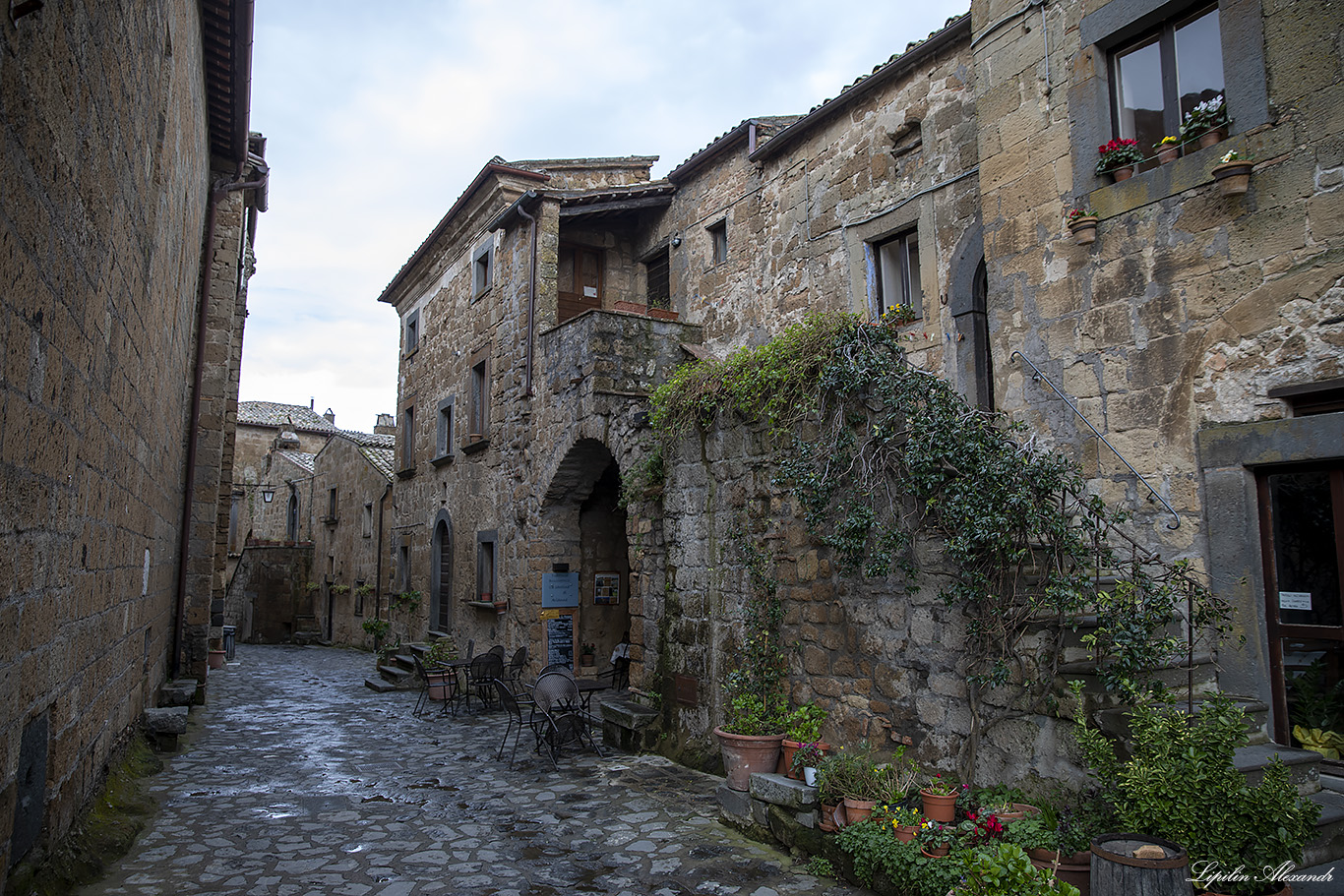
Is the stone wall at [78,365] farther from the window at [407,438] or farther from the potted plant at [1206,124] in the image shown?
the window at [407,438]

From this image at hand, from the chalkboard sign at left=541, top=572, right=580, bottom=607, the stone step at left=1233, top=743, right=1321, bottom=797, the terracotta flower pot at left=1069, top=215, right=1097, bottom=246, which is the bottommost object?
the stone step at left=1233, top=743, right=1321, bottom=797

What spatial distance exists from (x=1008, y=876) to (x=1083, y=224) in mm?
4109

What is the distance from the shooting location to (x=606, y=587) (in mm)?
12117

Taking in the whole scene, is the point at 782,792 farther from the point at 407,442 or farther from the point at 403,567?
the point at 407,442

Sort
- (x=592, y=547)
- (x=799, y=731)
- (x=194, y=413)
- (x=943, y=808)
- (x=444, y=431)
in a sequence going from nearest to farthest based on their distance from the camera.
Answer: (x=943, y=808) → (x=799, y=731) → (x=194, y=413) → (x=592, y=547) → (x=444, y=431)

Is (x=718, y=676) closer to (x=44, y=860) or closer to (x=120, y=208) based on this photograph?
(x=44, y=860)

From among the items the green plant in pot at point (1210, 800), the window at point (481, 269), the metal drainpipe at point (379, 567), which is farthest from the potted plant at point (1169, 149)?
the metal drainpipe at point (379, 567)

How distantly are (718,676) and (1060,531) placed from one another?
10.9 ft

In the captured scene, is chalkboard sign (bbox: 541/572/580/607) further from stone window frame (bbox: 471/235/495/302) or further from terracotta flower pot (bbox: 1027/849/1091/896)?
terracotta flower pot (bbox: 1027/849/1091/896)

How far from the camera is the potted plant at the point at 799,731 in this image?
5.27 metres

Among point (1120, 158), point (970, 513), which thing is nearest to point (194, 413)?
point (970, 513)

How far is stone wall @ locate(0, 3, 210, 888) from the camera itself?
2.75m

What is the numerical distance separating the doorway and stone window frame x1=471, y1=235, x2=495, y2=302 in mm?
11632

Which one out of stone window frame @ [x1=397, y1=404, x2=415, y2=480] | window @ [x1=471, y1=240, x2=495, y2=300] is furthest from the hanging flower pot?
stone window frame @ [x1=397, y1=404, x2=415, y2=480]
